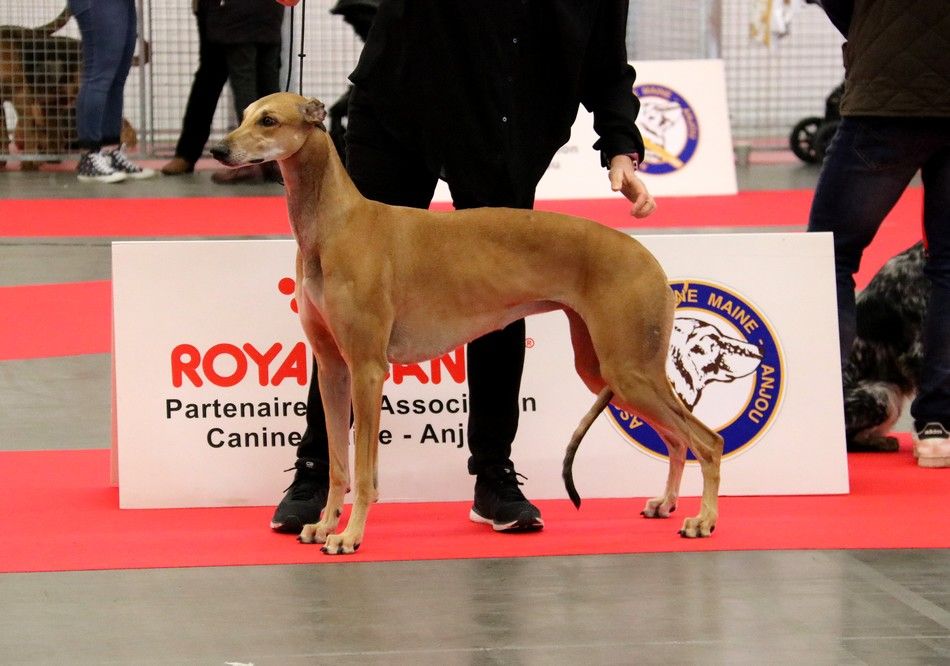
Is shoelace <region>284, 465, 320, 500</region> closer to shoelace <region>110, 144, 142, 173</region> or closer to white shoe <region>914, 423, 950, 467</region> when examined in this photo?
white shoe <region>914, 423, 950, 467</region>

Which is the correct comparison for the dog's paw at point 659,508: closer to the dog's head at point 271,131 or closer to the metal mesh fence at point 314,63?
the dog's head at point 271,131

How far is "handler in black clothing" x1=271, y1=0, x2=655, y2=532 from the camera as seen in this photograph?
11.3 ft

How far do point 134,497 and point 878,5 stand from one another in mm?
2599

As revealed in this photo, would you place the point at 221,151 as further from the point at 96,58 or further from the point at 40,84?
the point at 40,84

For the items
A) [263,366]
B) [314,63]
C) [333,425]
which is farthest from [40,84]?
[333,425]

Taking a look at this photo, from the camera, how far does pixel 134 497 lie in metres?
3.81

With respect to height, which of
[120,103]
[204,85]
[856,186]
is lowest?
[856,186]

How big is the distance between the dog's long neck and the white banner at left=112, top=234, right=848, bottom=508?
0.56 meters

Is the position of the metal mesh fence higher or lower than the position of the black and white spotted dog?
higher

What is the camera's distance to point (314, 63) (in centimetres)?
1308

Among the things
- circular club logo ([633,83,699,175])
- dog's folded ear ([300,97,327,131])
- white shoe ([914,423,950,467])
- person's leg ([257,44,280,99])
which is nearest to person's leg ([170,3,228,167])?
person's leg ([257,44,280,99])

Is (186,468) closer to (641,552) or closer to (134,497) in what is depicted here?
(134,497)

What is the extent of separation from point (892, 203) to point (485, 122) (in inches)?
59.3

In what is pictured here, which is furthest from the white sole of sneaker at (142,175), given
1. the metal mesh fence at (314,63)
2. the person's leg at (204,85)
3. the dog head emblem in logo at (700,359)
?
the dog head emblem in logo at (700,359)
